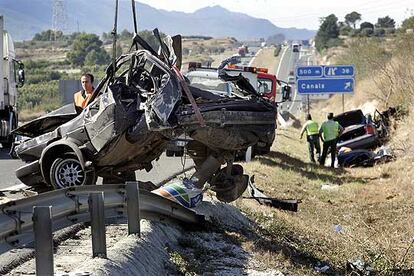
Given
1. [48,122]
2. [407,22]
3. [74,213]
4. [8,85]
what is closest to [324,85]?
[8,85]

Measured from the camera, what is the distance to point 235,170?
36.3 ft

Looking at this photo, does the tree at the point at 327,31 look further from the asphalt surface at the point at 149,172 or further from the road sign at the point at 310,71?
the asphalt surface at the point at 149,172

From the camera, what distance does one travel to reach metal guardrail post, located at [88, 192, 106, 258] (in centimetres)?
671

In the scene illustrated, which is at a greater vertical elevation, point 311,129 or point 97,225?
point 97,225

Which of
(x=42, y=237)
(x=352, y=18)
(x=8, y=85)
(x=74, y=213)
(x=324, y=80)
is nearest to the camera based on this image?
(x=42, y=237)

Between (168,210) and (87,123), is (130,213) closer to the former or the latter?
(168,210)

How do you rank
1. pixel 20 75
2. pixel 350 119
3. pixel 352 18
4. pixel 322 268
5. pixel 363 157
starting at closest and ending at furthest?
1. pixel 322 268
2. pixel 363 157
3. pixel 20 75
4. pixel 350 119
5. pixel 352 18

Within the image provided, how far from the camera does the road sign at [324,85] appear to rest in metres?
34.0

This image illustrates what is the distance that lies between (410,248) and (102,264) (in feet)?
17.3

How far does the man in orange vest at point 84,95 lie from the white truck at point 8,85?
1201 centimetres

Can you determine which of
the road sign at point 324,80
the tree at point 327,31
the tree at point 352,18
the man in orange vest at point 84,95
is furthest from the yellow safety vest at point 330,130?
the tree at point 352,18

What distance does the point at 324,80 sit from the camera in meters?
34.0

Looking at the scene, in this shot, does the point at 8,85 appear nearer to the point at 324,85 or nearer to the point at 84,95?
the point at 324,85

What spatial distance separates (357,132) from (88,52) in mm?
74652
